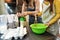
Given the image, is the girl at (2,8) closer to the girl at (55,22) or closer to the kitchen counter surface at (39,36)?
the kitchen counter surface at (39,36)

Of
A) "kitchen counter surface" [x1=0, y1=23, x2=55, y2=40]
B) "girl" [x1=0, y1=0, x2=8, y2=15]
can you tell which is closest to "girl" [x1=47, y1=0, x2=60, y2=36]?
"kitchen counter surface" [x1=0, y1=23, x2=55, y2=40]

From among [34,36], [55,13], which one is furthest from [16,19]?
[55,13]

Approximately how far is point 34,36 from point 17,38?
0.20m

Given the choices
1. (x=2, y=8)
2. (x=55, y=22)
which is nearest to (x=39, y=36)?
(x=55, y=22)

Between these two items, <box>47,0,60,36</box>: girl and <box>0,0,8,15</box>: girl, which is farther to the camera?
<box>0,0,8,15</box>: girl

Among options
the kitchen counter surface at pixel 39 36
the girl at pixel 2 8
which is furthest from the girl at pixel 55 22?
the girl at pixel 2 8

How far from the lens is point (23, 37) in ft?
3.82

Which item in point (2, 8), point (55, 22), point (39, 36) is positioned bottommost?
point (39, 36)

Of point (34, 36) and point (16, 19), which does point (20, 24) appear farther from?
point (34, 36)

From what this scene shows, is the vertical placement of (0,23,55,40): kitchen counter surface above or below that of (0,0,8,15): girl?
below

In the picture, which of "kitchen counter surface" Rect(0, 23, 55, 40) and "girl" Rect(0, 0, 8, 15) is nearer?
"kitchen counter surface" Rect(0, 23, 55, 40)

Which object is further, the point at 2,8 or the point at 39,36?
the point at 2,8

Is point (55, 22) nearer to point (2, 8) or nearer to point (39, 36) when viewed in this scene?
point (39, 36)

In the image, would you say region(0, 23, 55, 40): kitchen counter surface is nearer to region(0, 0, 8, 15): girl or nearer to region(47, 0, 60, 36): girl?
region(47, 0, 60, 36): girl
